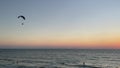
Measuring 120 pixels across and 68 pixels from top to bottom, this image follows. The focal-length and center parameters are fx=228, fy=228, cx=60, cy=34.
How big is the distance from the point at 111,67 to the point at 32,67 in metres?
21.3

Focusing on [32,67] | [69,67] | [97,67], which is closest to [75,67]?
[69,67]

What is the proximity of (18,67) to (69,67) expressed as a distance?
13443 mm

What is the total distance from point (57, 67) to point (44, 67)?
3434 mm

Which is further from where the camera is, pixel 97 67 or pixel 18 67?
pixel 97 67

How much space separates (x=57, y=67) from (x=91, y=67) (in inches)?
386

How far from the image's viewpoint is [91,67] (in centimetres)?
6309

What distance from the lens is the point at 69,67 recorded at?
61.1 meters

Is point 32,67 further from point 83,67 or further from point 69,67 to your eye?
point 83,67

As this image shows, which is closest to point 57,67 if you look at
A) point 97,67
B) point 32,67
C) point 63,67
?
point 63,67

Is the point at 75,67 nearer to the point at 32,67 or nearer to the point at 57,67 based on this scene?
the point at 57,67

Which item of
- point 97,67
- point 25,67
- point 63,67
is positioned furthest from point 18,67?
point 97,67

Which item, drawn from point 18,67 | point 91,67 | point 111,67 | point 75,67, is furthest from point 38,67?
point 111,67

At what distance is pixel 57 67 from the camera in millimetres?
60219

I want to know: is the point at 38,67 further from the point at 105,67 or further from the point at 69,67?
the point at 105,67
